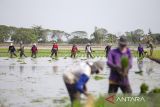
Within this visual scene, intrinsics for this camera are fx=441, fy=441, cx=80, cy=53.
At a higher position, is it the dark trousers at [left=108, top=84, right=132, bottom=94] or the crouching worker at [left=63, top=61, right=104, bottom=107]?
the crouching worker at [left=63, top=61, right=104, bottom=107]

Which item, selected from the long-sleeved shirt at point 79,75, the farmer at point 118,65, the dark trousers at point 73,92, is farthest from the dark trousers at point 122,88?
the long-sleeved shirt at point 79,75

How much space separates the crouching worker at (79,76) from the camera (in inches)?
332

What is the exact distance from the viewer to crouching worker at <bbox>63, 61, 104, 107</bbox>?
845 centimetres

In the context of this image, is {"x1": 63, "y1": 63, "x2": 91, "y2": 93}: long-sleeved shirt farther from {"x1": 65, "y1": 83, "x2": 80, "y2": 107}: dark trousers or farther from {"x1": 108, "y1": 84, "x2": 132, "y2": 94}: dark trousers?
{"x1": 108, "y1": 84, "x2": 132, "y2": 94}: dark trousers

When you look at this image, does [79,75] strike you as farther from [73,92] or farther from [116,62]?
[116,62]

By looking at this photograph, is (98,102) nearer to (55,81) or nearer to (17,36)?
(55,81)

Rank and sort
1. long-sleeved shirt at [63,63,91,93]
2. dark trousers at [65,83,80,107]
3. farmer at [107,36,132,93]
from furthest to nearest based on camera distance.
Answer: farmer at [107,36,132,93] → dark trousers at [65,83,80,107] → long-sleeved shirt at [63,63,91,93]

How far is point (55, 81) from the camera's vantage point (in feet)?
65.1

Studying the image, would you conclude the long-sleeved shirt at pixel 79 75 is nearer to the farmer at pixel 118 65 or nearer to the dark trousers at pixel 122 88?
the farmer at pixel 118 65

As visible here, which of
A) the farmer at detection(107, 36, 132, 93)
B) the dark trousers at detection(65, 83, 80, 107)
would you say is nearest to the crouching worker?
the dark trousers at detection(65, 83, 80, 107)

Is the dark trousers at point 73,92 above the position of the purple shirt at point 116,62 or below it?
below

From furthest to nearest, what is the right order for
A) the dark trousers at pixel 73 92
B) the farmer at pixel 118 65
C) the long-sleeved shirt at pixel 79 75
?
the farmer at pixel 118 65
the dark trousers at pixel 73 92
the long-sleeved shirt at pixel 79 75

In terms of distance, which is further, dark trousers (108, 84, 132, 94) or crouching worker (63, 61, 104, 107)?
dark trousers (108, 84, 132, 94)

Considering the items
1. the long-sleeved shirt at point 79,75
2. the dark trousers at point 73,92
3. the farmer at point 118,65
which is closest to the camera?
the long-sleeved shirt at point 79,75
